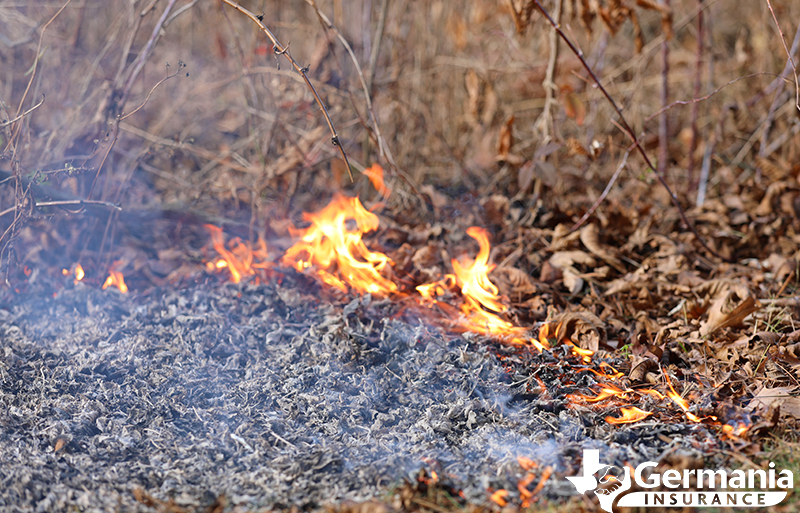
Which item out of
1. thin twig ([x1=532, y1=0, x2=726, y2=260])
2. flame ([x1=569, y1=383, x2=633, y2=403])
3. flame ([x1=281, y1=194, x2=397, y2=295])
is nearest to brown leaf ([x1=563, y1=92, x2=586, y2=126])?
thin twig ([x1=532, y1=0, x2=726, y2=260])

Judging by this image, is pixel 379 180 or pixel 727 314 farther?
pixel 379 180

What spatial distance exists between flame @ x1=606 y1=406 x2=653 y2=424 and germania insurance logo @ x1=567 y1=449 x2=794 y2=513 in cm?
29

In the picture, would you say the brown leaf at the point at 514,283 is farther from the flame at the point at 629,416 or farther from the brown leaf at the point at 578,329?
the flame at the point at 629,416

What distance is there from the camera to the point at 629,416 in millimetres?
2627

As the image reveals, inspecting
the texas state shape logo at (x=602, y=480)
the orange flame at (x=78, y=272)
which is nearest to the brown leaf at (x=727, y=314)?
the texas state shape logo at (x=602, y=480)

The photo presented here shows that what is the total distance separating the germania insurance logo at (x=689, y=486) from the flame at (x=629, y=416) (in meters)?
0.29

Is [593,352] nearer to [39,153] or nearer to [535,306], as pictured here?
[535,306]

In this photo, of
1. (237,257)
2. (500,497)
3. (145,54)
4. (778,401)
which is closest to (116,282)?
(237,257)

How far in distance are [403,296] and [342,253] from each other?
431 mm

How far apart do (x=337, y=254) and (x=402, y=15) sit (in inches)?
87.9

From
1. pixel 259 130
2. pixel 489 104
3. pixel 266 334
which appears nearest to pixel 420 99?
pixel 489 104

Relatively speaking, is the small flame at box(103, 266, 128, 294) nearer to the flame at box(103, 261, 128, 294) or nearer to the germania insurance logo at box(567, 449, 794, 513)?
the flame at box(103, 261, 128, 294)

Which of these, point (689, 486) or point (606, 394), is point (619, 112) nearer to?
Result: point (606, 394)

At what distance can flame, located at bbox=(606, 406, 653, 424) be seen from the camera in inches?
103
